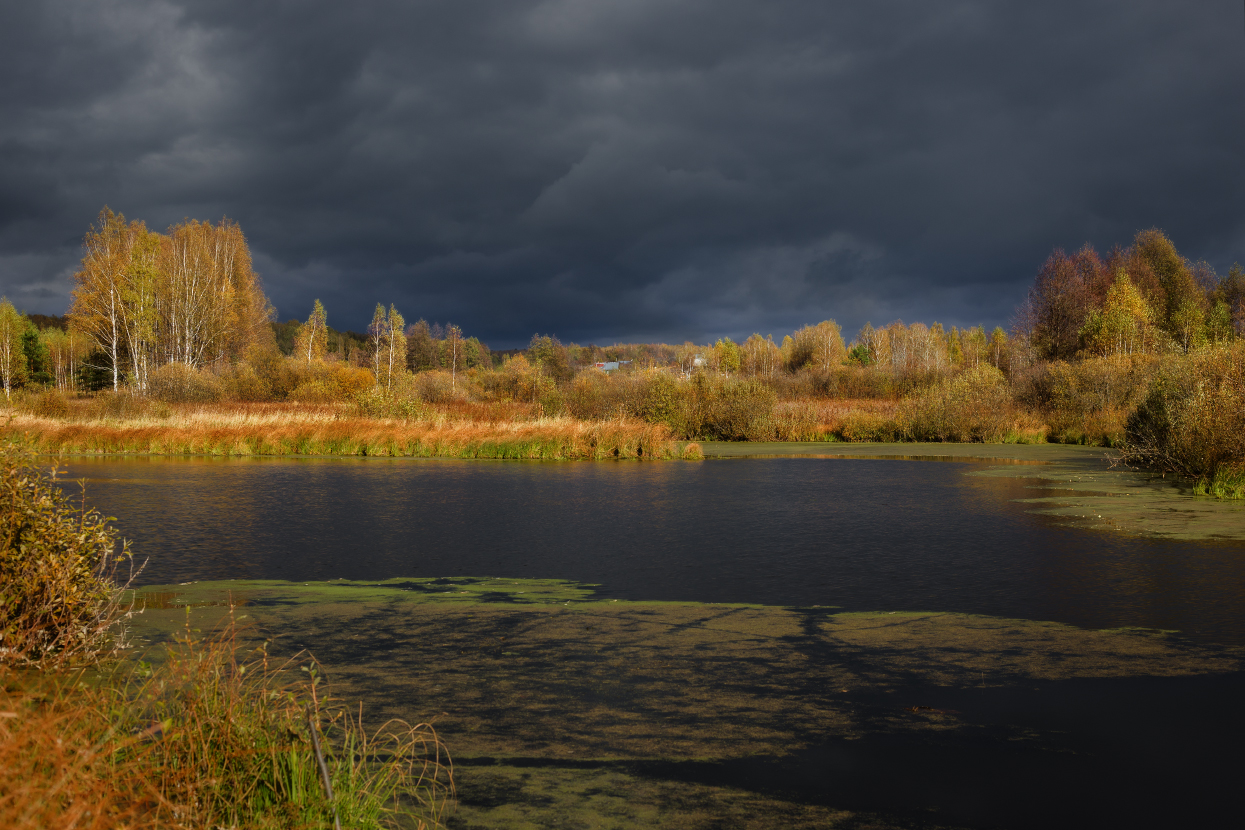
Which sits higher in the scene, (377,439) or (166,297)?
(166,297)

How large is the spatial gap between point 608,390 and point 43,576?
28.1 meters

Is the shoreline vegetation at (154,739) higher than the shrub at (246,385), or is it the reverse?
the shrub at (246,385)

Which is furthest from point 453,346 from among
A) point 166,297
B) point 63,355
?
point 63,355

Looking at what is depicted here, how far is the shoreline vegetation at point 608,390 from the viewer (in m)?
25.5

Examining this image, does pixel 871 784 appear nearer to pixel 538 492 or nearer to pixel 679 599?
pixel 679 599

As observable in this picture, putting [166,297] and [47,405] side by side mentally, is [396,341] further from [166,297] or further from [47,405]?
[47,405]

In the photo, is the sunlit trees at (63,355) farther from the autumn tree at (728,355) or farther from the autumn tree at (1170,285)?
the autumn tree at (1170,285)

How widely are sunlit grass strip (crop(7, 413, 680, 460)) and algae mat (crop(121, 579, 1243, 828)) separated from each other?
17.2 metres

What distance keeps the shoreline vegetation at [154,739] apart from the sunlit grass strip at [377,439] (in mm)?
19800

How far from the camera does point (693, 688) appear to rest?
5469mm

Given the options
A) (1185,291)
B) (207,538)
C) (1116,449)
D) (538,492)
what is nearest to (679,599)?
(207,538)

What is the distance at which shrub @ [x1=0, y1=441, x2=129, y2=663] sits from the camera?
525 cm

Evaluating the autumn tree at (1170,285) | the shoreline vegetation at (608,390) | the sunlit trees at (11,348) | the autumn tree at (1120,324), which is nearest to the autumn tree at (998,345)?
the shoreline vegetation at (608,390)

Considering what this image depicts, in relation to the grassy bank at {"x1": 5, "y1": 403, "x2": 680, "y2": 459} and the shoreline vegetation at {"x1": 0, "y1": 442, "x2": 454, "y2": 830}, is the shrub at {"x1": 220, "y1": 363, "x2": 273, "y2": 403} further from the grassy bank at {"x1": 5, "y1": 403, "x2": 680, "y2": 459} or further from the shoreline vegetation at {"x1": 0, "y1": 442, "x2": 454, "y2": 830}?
the shoreline vegetation at {"x1": 0, "y1": 442, "x2": 454, "y2": 830}
